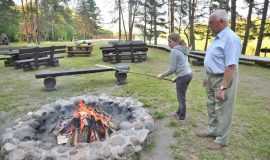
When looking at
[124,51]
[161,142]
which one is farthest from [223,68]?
[124,51]

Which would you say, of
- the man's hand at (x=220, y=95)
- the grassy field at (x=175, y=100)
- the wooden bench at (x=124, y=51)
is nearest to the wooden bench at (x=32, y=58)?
the grassy field at (x=175, y=100)

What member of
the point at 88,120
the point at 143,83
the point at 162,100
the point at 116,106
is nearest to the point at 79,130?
the point at 88,120

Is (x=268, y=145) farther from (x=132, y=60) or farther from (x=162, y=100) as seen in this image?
(x=132, y=60)

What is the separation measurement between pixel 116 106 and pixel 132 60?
755 cm

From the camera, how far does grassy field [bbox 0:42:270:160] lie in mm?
3799

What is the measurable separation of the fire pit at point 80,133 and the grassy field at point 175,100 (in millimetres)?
492

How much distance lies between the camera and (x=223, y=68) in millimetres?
3342

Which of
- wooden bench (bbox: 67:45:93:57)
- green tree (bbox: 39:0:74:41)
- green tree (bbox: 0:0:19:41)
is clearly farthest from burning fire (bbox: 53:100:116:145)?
green tree (bbox: 39:0:74:41)

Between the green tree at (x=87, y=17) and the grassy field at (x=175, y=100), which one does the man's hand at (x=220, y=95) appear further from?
the green tree at (x=87, y=17)

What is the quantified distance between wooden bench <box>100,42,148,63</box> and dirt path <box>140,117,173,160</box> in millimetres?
7880

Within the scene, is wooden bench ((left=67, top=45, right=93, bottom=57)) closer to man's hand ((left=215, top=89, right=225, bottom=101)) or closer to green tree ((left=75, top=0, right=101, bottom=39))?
man's hand ((left=215, top=89, right=225, bottom=101))

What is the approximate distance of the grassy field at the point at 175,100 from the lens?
380cm

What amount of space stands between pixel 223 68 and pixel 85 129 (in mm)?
2260

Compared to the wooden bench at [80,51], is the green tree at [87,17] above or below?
above
